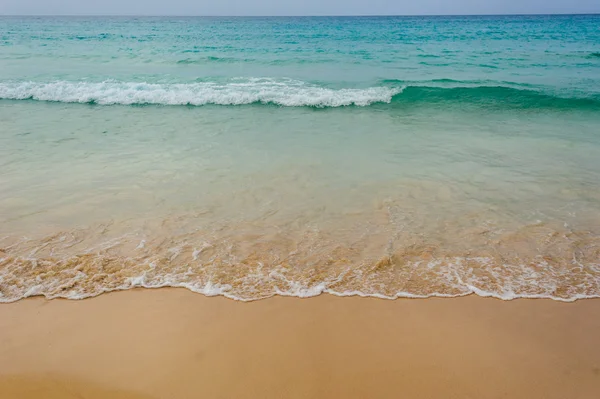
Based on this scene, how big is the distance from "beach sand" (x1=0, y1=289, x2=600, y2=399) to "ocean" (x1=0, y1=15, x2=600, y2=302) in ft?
0.82

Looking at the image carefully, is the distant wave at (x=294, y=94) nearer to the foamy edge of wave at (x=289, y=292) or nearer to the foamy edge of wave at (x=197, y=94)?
the foamy edge of wave at (x=197, y=94)

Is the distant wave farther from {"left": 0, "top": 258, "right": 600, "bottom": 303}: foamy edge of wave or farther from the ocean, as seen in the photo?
{"left": 0, "top": 258, "right": 600, "bottom": 303}: foamy edge of wave

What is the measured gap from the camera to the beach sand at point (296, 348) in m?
2.66

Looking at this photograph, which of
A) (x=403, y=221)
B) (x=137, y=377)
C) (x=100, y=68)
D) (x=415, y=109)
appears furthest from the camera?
(x=100, y=68)

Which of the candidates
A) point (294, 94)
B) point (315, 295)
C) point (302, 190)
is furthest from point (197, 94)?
point (315, 295)

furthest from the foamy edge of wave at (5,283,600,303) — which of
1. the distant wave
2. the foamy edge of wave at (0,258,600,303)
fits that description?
the distant wave

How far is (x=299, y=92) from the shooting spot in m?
12.8

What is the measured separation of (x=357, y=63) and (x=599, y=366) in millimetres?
18321

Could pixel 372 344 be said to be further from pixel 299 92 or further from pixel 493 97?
pixel 493 97

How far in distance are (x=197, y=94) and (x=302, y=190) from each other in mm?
8426

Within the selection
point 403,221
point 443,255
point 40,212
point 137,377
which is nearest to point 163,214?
point 40,212

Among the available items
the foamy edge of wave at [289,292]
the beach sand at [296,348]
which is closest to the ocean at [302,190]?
the foamy edge of wave at [289,292]

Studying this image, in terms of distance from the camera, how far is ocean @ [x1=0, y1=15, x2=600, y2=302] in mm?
3932

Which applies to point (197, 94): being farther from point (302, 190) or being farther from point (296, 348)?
point (296, 348)
